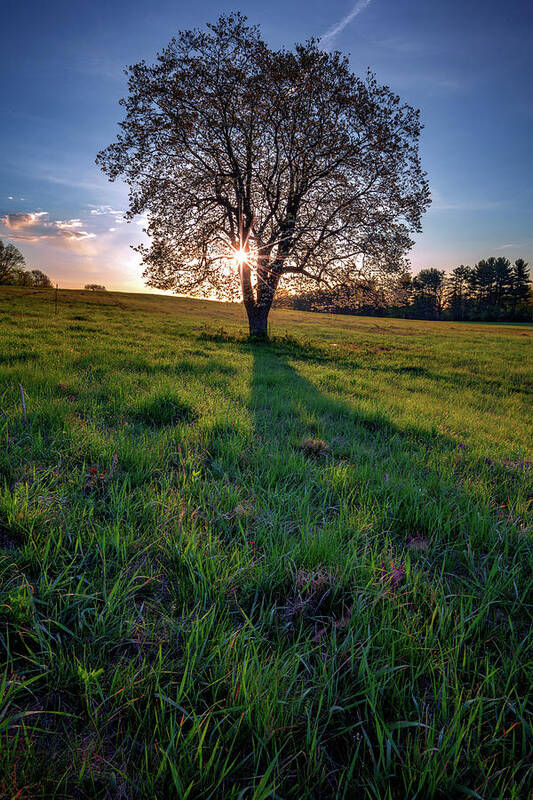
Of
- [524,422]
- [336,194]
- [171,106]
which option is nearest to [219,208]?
Result: [171,106]

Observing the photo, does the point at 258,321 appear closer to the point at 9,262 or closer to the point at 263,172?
the point at 263,172

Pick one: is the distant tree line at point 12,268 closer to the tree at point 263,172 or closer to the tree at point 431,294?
the tree at point 263,172

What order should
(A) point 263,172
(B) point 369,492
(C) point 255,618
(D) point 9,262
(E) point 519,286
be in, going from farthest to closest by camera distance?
1. (E) point 519,286
2. (D) point 9,262
3. (A) point 263,172
4. (B) point 369,492
5. (C) point 255,618

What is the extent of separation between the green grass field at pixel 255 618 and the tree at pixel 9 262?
91.9 meters

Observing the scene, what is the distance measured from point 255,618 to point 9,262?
9582 cm

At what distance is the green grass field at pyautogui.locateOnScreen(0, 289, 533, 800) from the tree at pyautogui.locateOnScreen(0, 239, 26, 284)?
9191cm

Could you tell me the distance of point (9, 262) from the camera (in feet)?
238

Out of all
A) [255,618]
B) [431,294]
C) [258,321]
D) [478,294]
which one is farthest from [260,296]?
[478,294]

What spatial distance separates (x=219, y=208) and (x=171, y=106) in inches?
147

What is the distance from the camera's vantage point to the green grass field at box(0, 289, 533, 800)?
43.0 inches

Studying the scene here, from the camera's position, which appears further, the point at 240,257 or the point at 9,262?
the point at 9,262

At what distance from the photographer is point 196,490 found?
271cm

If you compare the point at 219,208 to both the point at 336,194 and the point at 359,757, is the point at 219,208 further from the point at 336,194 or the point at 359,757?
the point at 359,757

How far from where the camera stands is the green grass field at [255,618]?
43.0 inches
